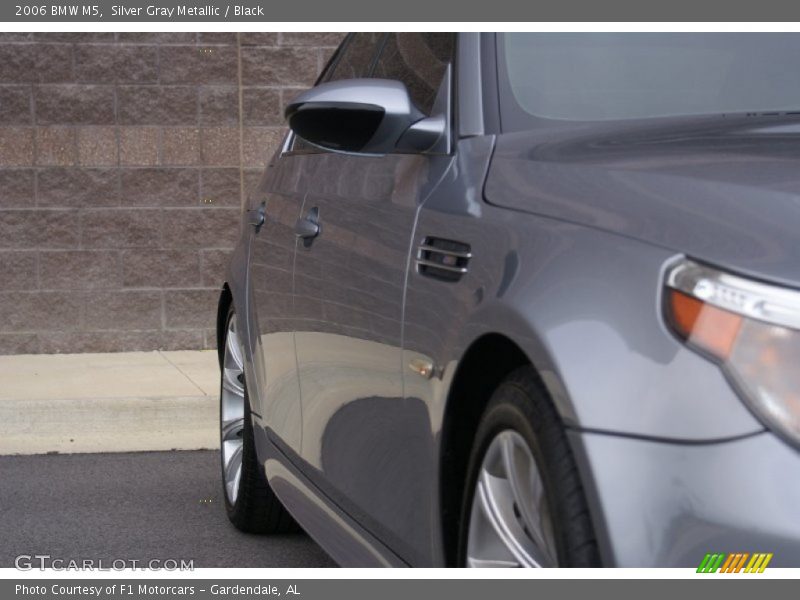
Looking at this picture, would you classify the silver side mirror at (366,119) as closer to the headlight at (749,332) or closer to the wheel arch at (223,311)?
the headlight at (749,332)

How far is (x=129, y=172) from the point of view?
9.00 metres

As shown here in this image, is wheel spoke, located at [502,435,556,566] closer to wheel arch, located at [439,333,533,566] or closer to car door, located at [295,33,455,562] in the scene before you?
wheel arch, located at [439,333,533,566]

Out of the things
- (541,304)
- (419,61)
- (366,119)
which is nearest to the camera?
(541,304)

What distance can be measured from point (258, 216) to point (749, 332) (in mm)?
2866

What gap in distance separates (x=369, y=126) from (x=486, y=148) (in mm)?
417

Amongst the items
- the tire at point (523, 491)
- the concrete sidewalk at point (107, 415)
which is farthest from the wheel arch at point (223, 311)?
the tire at point (523, 491)

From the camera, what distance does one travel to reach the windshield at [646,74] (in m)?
3.37

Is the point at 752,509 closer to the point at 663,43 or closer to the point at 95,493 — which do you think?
the point at 663,43

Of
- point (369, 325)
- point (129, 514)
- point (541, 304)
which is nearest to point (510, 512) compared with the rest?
point (541, 304)

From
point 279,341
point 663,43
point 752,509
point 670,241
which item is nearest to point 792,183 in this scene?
point 670,241

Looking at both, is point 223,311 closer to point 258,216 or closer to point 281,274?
point 258,216

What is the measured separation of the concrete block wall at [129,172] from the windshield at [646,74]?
221 inches

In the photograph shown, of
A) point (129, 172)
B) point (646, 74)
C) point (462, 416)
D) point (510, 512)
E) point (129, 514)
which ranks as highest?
point (646, 74)

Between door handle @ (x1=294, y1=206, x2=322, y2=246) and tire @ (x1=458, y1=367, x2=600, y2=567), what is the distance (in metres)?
1.33
